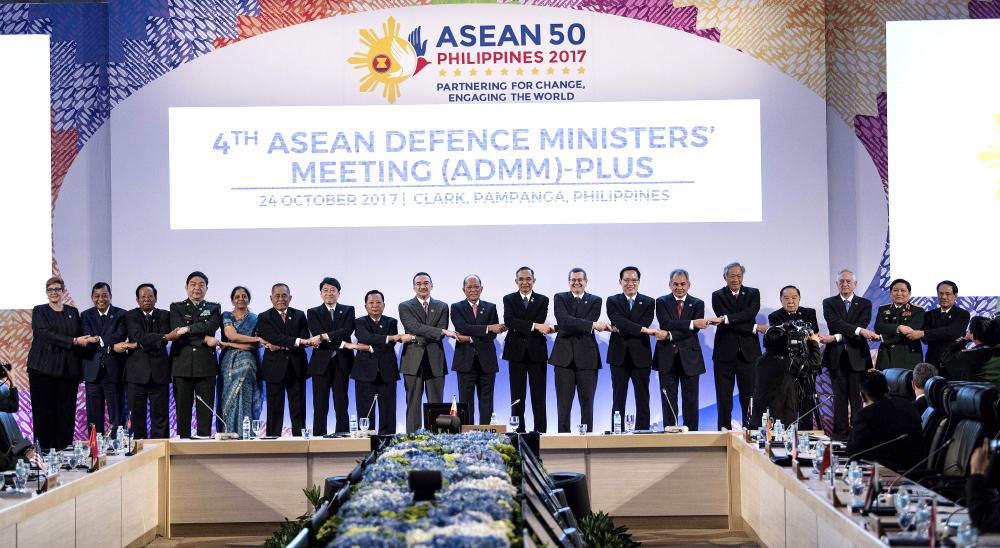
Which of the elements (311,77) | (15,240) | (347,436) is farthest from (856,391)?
(15,240)

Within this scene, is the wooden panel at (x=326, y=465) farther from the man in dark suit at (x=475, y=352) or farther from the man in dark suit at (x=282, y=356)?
the man in dark suit at (x=475, y=352)

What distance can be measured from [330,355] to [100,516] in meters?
3.08

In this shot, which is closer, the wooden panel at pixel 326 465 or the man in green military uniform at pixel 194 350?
the wooden panel at pixel 326 465

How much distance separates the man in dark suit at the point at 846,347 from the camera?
336 inches

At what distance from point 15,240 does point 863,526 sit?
7.84m

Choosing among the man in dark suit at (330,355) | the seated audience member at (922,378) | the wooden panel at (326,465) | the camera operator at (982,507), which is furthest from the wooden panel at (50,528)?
the seated audience member at (922,378)

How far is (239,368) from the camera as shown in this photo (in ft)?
27.0

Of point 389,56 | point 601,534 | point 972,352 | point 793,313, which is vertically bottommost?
point 601,534

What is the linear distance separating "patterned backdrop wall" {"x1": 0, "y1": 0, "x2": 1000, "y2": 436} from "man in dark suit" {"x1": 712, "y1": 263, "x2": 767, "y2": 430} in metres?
1.35

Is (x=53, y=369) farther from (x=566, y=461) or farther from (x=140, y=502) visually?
(x=566, y=461)

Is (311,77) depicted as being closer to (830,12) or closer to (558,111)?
(558,111)

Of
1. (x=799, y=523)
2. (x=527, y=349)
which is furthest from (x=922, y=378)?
(x=527, y=349)

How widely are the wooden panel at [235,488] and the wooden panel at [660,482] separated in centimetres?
180

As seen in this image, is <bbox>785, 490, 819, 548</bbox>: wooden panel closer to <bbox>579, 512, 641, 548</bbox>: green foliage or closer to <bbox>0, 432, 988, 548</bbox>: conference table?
<bbox>579, 512, 641, 548</bbox>: green foliage
